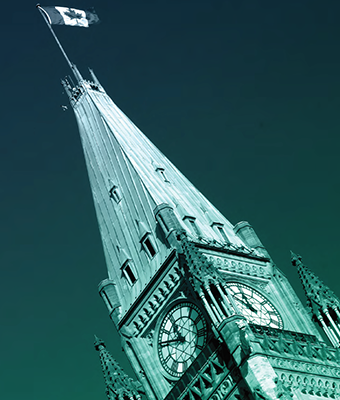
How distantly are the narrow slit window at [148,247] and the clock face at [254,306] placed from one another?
15.8 ft

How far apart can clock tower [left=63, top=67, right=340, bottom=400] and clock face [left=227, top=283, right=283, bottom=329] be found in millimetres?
68

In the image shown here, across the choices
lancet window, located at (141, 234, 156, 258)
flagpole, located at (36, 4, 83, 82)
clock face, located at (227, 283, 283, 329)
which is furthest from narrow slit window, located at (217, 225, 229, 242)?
flagpole, located at (36, 4, 83, 82)

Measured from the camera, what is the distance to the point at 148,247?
2050 inches

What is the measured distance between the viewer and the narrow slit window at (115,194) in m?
56.3

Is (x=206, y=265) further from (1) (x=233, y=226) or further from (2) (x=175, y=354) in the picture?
(1) (x=233, y=226)

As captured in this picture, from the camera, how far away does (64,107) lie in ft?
216

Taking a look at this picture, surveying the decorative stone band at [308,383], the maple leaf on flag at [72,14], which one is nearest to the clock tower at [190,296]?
the decorative stone band at [308,383]

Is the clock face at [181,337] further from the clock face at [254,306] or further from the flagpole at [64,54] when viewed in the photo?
the flagpole at [64,54]

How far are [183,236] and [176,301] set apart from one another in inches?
126

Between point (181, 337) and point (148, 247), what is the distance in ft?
20.2

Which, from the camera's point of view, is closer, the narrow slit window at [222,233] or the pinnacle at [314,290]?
the pinnacle at [314,290]

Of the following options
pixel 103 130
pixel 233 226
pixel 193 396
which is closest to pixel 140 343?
pixel 193 396

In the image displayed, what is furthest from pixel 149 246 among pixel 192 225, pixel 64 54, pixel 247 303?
pixel 64 54

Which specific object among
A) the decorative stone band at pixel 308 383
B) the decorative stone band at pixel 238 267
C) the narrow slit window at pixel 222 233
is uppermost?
the narrow slit window at pixel 222 233
